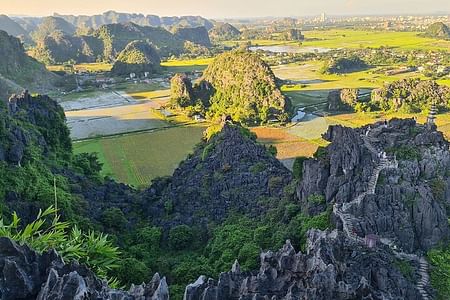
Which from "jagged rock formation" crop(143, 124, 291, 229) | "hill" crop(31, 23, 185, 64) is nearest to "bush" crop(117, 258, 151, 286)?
"jagged rock formation" crop(143, 124, 291, 229)

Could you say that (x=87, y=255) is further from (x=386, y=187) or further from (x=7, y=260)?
(x=386, y=187)

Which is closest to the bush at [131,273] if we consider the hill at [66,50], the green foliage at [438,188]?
the green foliage at [438,188]

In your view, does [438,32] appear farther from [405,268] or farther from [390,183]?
[405,268]

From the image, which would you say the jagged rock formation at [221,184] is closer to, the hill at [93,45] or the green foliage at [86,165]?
the green foliage at [86,165]

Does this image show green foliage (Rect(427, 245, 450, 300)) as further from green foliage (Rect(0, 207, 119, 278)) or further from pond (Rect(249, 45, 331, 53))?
pond (Rect(249, 45, 331, 53))

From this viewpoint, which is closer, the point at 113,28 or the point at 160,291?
the point at 160,291

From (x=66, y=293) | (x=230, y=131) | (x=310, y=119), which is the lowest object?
(x=310, y=119)

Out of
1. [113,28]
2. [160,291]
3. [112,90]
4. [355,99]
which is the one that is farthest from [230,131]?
[113,28]
